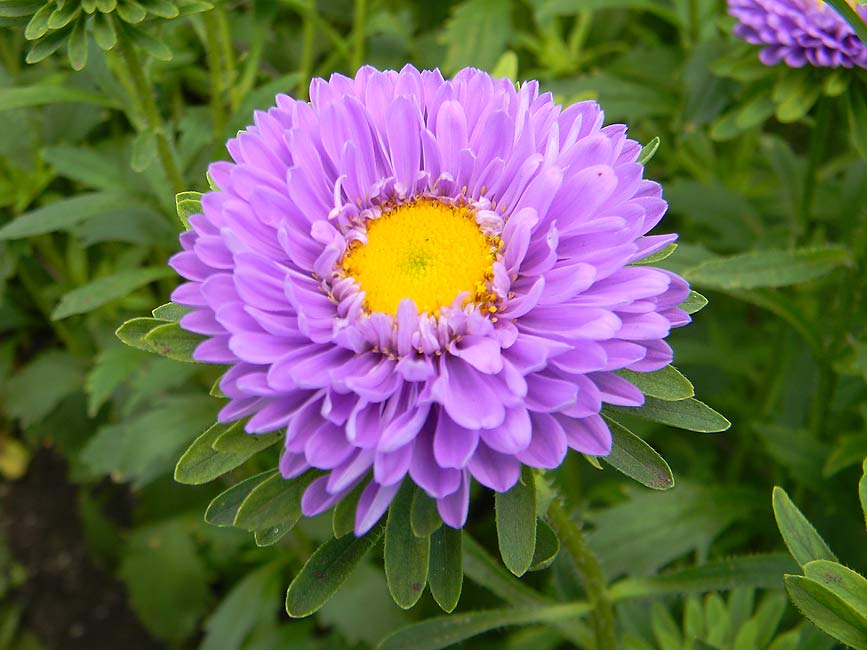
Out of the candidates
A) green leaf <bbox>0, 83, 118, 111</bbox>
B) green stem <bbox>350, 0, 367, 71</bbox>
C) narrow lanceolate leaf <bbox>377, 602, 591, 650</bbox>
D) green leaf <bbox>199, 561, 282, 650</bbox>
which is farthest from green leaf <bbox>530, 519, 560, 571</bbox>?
green stem <bbox>350, 0, 367, 71</bbox>

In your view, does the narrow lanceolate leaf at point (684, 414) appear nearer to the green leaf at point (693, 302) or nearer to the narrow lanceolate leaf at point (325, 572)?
the green leaf at point (693, 302)

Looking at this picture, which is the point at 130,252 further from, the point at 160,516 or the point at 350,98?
the point at 350,98

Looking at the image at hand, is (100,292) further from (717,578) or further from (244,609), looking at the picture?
(717,578)

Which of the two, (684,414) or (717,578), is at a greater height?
(684,414)

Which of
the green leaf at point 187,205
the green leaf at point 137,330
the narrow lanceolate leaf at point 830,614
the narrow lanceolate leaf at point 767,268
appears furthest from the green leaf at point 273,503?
the narrow lanceolate leaf at point 767,268

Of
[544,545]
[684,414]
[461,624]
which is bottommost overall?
[461,624]

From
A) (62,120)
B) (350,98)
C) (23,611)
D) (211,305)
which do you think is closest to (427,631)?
(211,305)

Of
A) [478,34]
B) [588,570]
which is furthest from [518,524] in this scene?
[478,34]
